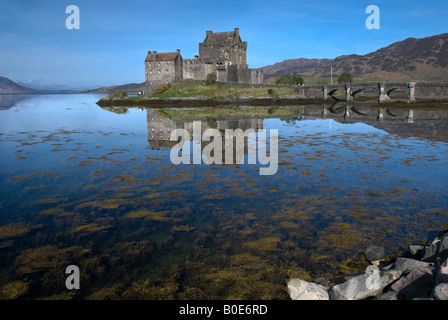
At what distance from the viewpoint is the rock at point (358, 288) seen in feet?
18.8

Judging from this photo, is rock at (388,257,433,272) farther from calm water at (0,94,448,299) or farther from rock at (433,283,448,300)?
rock at (433,283,448,300)

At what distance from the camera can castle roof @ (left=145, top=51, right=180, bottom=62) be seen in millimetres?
75188

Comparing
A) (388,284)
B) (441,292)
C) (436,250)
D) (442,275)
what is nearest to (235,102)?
(436,250)

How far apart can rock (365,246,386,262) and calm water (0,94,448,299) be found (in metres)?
0.31

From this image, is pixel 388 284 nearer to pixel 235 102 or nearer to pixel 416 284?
pixel 416 284

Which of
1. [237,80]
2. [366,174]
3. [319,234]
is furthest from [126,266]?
[237,80]

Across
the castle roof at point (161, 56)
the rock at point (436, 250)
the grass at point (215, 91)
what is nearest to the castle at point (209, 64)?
the castle roof at point (161, 56)

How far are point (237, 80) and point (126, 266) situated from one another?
72124mm

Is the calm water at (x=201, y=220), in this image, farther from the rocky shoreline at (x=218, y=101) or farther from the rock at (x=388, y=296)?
the rocky shoreline at (x=218, y=101)

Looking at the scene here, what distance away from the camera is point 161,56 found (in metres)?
76.6

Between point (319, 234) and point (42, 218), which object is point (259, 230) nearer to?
point (319, 234)

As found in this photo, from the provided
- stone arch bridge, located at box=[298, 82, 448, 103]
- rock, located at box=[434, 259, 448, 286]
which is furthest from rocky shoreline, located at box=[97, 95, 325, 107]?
rock, located at box=[434, 259, 448, 286]

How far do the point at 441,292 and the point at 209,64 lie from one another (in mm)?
76273

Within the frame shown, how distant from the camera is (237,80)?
7581 cm
